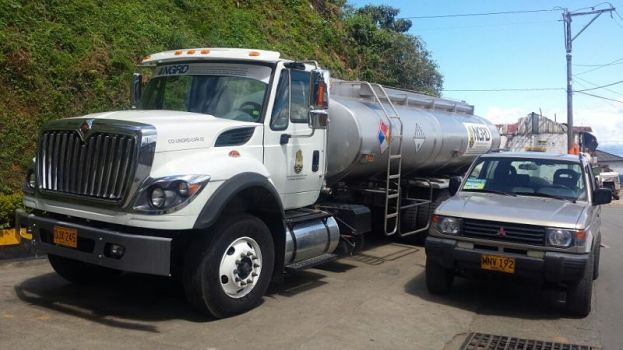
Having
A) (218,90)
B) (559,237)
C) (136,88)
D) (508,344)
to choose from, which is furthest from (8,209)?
(559,237)

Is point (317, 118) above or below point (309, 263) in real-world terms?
above

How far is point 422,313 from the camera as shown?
6.46m

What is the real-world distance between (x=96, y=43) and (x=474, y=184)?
7705 mm

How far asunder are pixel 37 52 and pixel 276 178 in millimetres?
6160

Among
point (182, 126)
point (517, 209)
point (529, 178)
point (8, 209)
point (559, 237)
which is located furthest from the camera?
point (8, 209)

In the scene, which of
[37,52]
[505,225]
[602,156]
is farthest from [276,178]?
[602,156]

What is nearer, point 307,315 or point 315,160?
point 307,315

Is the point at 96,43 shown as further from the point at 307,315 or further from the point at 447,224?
the point at 447,224

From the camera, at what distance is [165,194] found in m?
5.20

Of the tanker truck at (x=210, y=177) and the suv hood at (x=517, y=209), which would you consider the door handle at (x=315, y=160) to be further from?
the suv hood at (x=517, y=209)

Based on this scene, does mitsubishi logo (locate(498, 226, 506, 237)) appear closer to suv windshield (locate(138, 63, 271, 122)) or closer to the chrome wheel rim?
the chrome wheel rim

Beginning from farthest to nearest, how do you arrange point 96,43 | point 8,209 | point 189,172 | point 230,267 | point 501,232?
1. point 96,43
2. point 8,209
3. point 501,232
4. point 230,267
5. point 189,172

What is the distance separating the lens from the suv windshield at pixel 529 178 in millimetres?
7512

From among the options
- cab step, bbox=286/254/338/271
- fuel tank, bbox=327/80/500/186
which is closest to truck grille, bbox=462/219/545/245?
cab step, bbox=286/254/338/271
